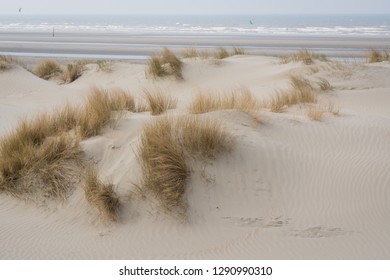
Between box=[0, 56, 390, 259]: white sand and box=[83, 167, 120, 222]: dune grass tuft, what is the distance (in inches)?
3.6

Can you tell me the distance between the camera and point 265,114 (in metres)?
7.06

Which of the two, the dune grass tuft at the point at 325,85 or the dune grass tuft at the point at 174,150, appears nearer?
the dune grass tuft at the point at 174,150

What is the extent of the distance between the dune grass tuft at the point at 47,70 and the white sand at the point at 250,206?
35.5ft

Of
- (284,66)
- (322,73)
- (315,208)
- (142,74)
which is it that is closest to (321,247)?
(315,208)

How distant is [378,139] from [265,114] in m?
1.65

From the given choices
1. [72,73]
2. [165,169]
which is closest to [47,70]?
[72,73]

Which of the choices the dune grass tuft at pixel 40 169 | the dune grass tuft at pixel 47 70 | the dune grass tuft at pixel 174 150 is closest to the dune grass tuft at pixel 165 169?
the dune grass tuft at pixel 174 150

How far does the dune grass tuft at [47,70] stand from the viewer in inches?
663

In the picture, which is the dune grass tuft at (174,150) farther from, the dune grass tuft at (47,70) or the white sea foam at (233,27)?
the white sea foam at (233,27)

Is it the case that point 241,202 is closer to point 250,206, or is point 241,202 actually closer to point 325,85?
point 250,206

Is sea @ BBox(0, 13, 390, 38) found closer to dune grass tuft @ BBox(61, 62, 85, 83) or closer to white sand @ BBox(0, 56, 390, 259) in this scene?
dune grass tuft @ BBox(61, 62, 85, 83)

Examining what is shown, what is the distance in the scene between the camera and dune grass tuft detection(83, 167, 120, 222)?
5.10 m

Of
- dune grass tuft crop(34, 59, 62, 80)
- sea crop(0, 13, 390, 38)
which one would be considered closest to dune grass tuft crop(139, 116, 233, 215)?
dune grass tuft crop(34, 59, 62, 80)

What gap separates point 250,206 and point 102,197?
164 centimetres
